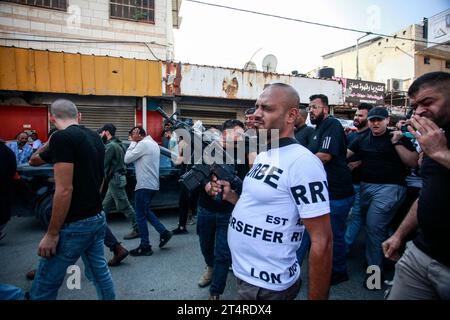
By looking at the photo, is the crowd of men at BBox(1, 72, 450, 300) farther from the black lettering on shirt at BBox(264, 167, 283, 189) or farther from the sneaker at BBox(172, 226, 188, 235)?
the sneaker at BBox(172, 226, 188, 235)

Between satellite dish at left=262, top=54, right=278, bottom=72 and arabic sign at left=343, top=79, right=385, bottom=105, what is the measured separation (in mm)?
3667

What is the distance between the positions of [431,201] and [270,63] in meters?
12.9

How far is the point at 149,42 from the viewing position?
Answer: 40.2ft

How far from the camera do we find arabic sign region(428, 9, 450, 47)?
52.3 ft

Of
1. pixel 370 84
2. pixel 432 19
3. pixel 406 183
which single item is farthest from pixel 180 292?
pixel 432 19

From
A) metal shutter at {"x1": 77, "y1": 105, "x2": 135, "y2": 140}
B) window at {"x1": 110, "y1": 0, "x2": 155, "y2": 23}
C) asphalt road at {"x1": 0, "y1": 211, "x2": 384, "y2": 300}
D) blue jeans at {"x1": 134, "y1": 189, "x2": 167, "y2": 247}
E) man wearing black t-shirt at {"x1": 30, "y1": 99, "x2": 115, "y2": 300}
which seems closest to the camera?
man wearing black t-shirt at {"x1": 30, "y1": 99, "x2": 115, "y2": 300}

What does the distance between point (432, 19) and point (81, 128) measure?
21.0m

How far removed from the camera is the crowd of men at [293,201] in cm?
152

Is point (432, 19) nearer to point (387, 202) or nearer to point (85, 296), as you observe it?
point (387, 202)

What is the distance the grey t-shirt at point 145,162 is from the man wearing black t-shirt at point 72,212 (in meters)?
1.78

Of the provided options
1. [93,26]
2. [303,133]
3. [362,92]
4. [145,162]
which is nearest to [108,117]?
[93,26]

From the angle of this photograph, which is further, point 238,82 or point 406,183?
point 238,82

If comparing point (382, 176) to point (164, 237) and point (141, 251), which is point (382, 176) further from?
point (141, 251)

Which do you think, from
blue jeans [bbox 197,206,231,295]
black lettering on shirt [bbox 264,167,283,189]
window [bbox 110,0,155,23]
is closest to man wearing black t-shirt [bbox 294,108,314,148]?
blue jeans [bbox 197,206,231,295]
